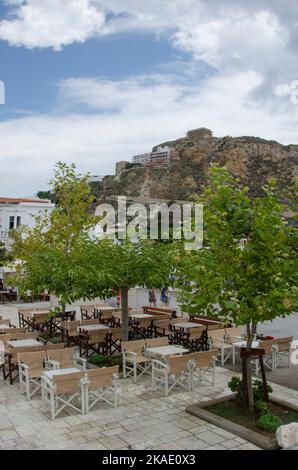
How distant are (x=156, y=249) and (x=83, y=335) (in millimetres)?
3033

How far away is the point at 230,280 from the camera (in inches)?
315

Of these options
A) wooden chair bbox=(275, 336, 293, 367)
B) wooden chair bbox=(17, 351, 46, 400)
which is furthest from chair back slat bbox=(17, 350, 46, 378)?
wooden chair bbox=(275, 336, 293, 367)

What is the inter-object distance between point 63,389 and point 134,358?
2413mm

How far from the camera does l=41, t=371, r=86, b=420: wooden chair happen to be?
7965 millimetres

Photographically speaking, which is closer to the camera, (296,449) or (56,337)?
(296,449)

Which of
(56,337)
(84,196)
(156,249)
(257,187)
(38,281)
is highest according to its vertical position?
(257,187)

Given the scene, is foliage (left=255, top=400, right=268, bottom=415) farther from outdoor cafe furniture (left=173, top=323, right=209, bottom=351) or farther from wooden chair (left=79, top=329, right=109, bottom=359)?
wooden chair (left=79, top=329, right=109, bottom=359)

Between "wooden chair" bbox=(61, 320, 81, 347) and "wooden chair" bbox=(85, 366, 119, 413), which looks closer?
"wooden chair" bbox=(85, 366, 119, 413)

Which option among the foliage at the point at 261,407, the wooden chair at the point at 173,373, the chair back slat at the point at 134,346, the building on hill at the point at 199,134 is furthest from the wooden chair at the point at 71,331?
the building on hill at the point at 199,134

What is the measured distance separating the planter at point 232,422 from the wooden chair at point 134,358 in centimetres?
209

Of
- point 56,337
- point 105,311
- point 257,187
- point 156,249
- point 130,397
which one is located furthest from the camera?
point 257,187

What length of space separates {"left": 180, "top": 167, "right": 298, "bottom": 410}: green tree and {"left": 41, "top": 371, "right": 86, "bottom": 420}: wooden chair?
2.29 metres
